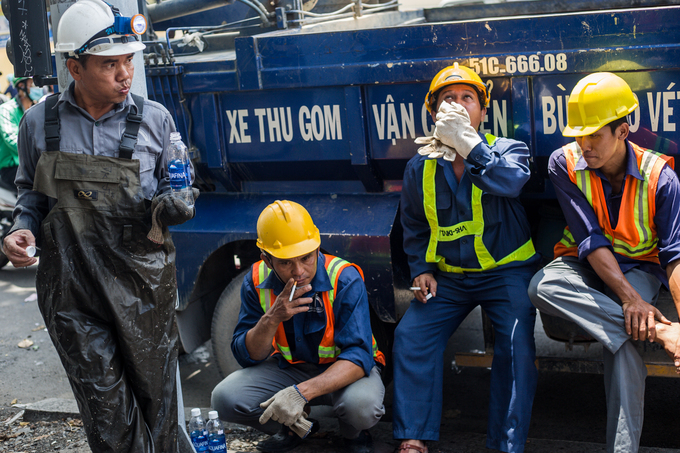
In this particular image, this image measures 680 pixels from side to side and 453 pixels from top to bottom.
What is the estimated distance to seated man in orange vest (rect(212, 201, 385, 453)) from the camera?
9.62 ft

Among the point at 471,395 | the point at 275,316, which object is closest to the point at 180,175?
the point at 275,316

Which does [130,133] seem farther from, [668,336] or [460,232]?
[668,336]

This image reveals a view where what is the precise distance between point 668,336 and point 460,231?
0.97 metres

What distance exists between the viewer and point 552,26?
3.01 meters

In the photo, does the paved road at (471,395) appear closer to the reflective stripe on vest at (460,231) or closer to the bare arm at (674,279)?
the bare arm at (674,279)

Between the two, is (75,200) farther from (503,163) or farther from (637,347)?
(637,347)

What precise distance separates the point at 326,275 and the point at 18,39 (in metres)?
1.63

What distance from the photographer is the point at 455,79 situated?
9.90ft

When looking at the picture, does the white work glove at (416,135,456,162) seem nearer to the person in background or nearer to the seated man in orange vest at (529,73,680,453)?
the seated man in orange vest at (529,73,680,453)

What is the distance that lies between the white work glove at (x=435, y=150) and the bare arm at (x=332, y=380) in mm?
970

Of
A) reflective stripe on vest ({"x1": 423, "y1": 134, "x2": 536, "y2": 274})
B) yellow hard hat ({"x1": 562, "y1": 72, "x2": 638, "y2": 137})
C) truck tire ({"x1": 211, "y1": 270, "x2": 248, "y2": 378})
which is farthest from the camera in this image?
truck tire ({"x1": 211, "y1": 270, "x2": 248, "y2": 378})

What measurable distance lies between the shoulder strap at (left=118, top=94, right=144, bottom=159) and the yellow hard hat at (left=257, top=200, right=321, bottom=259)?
2.22ft

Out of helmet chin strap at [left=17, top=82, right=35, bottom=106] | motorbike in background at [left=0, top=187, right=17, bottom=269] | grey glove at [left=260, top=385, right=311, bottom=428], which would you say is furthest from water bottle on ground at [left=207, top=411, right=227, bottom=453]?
helmet chin strap at [left=17, top=82, right=35, bottom=106]

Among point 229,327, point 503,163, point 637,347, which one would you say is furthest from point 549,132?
point 229,327
